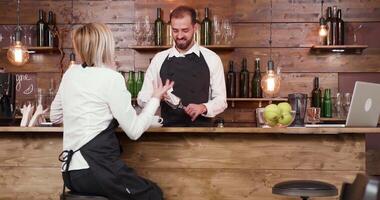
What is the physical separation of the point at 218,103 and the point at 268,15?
1.95m

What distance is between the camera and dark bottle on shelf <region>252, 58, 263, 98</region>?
5.12 meters

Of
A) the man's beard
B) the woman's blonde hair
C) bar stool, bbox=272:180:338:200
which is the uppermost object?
the man's beard

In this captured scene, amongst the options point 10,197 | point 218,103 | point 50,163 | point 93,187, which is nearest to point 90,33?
point 93,187

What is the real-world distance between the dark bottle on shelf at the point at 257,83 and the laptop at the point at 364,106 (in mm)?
2160

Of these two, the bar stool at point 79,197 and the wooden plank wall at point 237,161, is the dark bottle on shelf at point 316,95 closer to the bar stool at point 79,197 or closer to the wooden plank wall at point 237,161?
the wooden plank wall at point 237,161

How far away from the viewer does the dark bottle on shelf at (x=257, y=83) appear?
5.12 meters

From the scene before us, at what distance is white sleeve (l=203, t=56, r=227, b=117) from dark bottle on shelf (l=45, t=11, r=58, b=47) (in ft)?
6.69

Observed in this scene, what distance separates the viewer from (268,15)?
5309mm

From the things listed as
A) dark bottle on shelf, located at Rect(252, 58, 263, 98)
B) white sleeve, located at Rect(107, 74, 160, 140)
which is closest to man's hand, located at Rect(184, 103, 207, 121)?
white sleeve, located at Rect(107, 74, 160, 140)

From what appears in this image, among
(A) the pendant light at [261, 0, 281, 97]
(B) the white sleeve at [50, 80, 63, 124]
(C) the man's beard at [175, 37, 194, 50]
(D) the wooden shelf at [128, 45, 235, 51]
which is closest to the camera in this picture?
(B) the white sleeve at [50, 80, 63, 124]

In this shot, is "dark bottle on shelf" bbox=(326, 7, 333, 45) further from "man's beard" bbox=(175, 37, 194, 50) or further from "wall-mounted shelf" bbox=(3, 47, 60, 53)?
"wall-mounted shelf" bbox=(3, 47, 60, 53)

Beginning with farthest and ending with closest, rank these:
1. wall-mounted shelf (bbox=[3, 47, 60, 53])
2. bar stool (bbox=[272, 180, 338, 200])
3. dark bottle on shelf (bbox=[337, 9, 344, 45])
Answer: wall-mounted shelf (bbox=[3, 47, 60, 53]) < dark bottle on shelf (bbox=[337, 9, 344, 45]) < bar stool (bbox=[272, 180, 338, 200])

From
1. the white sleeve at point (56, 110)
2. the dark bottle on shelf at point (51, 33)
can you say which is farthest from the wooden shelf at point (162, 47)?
the white sleeve at point (56, 110)

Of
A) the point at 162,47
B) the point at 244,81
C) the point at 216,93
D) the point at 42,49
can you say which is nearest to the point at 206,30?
the point at 162,47
